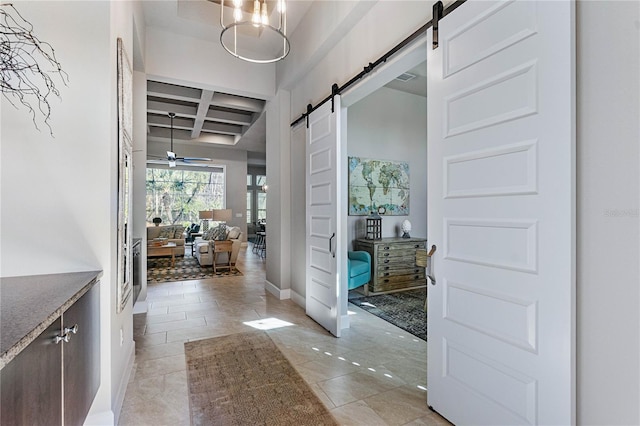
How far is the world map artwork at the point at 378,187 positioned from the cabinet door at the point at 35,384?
14.0 ft

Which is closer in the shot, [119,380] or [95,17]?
[95,17]

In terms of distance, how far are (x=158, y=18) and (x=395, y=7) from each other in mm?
3038

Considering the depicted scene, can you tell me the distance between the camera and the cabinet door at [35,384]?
0.82 metres

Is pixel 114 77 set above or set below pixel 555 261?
above

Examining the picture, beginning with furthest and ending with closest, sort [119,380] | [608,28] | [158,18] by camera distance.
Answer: [158,18], [119,380], [608,28]

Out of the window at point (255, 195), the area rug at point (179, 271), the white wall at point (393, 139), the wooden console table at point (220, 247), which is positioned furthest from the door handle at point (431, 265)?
the window at point (255, 195)

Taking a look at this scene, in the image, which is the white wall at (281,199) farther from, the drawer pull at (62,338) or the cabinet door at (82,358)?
the drawer pull at (62,338)

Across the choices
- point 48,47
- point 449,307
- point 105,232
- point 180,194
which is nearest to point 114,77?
point 48,47

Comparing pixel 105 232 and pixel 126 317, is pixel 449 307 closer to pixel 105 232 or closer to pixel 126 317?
pixel 105 232

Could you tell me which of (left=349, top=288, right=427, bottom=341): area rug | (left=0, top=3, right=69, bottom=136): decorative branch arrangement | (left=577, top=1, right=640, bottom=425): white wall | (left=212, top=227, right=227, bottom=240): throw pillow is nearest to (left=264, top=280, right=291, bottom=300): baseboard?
(left=349, top=288, right=427, bottom=341): area rug

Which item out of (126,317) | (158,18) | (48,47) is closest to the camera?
(48,47)

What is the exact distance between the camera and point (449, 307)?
6.09 ft

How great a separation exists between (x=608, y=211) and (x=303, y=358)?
2.41 m

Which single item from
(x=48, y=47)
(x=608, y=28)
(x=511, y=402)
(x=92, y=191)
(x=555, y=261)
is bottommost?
(x=511, y=402)
